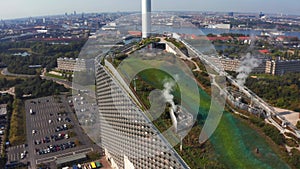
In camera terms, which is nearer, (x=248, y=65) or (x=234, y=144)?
(x=234, y=144)

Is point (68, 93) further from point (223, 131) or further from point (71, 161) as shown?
point (223, 131)

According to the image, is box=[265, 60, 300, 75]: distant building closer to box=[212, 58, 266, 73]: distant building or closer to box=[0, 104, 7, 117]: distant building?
box=[212, 58, 266, 73]: distant building

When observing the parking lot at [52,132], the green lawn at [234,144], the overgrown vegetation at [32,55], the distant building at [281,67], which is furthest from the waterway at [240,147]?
the overgrown vegetation at [32,55]

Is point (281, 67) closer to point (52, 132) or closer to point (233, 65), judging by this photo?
point (233, 65)

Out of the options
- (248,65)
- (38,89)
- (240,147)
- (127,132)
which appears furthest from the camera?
(248,65)

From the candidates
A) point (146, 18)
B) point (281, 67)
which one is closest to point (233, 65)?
point (281, 67)

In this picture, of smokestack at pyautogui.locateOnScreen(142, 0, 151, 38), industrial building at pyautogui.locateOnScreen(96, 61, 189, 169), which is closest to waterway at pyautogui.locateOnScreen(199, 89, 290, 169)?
industrial building at pyautogui.locateOnScreen(96, 61, 189, 169)

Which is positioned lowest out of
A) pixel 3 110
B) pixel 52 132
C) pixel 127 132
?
pixel 52 132
